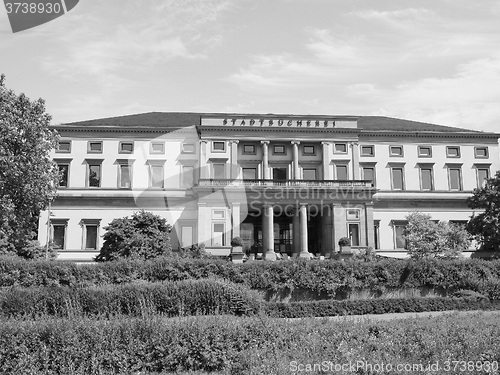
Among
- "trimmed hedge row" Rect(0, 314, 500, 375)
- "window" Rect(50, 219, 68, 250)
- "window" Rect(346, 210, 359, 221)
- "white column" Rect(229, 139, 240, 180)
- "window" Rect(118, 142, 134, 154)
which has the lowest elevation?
"trimmed hedge row" Rect(0, 314, 500, 375)

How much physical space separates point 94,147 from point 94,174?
3.07 m

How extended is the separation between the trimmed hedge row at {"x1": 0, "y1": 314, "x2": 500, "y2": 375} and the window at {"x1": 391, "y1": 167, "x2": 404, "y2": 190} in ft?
152

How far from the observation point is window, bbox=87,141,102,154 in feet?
181

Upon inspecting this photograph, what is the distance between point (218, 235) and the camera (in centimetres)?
5003

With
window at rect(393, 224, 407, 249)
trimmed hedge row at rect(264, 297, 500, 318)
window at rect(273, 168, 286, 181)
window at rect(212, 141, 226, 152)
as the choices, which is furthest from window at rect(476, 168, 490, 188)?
trimmed hedge row at rect(264, 297, 500, 318)

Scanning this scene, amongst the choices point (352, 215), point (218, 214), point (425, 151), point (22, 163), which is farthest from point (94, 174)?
point (425, 151)

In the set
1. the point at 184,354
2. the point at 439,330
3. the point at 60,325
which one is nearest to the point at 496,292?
the point at 439,330

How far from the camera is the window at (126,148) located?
55597 millimetres

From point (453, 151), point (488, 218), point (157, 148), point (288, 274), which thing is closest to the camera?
point (288, 274)

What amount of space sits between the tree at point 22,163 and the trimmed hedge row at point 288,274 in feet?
33.6

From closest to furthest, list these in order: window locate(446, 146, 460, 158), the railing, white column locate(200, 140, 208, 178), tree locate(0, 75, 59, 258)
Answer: tree locate(0, 75, 59, 258), the railing, white column locate(200, 140, 208, 178), window locate(446, 146, 460, 158)

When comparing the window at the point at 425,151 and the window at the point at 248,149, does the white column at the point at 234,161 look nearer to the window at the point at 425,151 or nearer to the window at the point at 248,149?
the window at the point at 248,149

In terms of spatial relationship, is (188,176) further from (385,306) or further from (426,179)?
(385,306)

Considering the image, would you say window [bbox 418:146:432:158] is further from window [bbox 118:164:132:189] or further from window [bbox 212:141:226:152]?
window [bbox 118:164:132:189]
